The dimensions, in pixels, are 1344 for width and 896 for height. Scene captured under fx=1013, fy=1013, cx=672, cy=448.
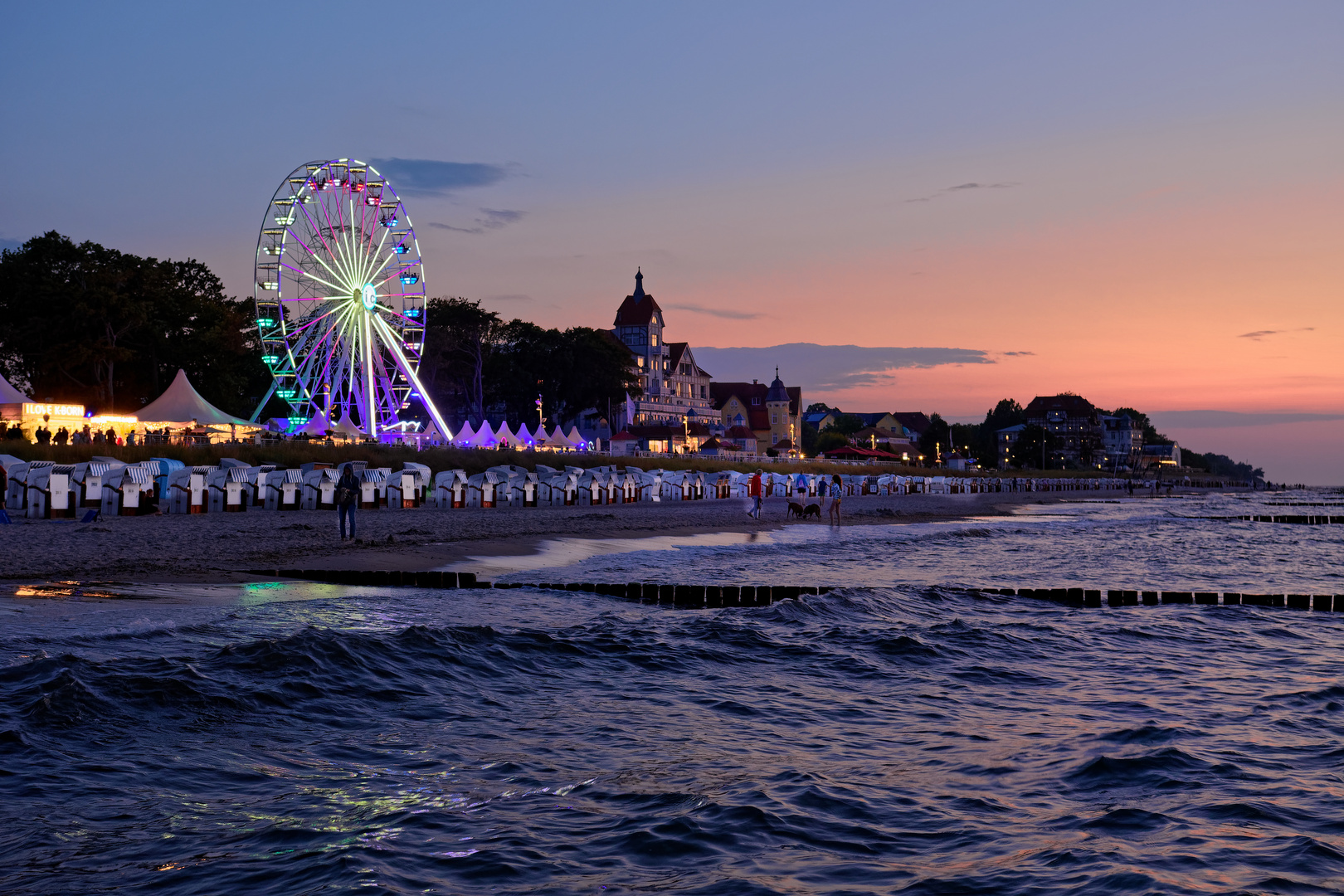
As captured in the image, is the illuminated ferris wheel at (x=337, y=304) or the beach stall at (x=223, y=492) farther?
the illuminated ferris wheel at (x=337, y=304)

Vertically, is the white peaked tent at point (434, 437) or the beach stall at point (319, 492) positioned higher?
the white peaked tent at point (434, 437)

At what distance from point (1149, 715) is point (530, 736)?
16.0 ft

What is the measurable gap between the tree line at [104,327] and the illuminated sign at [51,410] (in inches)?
538

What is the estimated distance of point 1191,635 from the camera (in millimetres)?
12391

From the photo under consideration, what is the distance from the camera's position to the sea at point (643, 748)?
4.76m

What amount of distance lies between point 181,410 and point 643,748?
4447 cm

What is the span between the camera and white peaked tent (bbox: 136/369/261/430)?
147 feet

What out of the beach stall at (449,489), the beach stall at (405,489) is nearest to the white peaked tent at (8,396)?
the beach stall at (405,489)

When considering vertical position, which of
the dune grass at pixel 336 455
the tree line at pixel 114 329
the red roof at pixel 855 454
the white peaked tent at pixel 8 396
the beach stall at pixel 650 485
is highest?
the tree line at pixel 114 329

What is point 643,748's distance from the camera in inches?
265

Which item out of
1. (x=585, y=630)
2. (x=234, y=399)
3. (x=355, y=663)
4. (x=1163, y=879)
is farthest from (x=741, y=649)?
(x=234, y=399)

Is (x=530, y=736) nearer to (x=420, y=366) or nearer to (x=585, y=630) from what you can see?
(x=585, y=630)

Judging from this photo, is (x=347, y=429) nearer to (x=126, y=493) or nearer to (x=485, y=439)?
(x=485, y=439)

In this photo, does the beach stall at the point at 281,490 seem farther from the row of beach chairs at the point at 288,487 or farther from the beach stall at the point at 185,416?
the beach stall at the point at 185,416
